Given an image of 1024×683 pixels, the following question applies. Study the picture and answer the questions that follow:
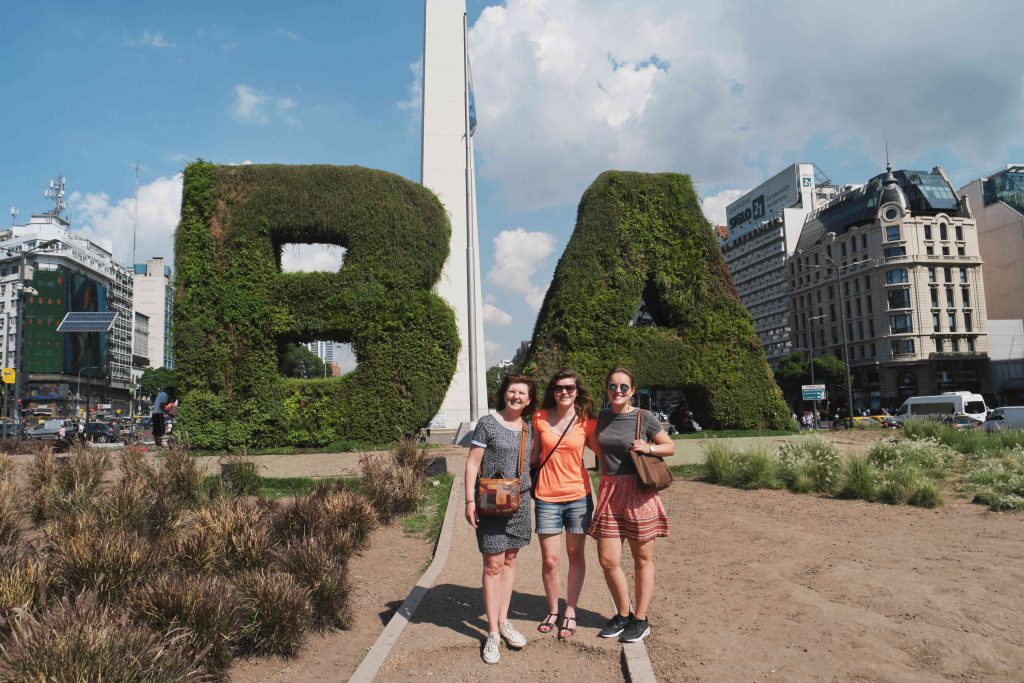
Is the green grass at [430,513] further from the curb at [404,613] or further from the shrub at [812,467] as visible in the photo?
the shrub at [812,467]

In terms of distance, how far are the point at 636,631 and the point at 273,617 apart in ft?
8.50

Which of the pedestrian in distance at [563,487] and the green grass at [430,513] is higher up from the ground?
the pedestrian in distance at [563,487]

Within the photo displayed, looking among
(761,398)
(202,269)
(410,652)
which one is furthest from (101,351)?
(410,652)

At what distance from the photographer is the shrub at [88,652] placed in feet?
10.1

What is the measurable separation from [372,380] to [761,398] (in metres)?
10.5

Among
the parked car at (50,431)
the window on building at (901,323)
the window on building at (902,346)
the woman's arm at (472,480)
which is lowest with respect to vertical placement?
the parked car at (50,431)

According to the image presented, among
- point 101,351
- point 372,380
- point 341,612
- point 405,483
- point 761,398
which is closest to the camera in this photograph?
point 341,612

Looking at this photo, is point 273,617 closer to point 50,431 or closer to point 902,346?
point 50,431

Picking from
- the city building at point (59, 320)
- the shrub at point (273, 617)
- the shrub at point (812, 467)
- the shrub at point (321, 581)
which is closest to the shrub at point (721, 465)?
the shrub at point (812, 467)

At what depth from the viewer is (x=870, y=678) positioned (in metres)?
3.77

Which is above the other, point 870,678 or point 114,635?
point 114,635

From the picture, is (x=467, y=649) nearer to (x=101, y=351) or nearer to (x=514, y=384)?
(x=514, y=384)

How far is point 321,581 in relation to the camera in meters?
5.14

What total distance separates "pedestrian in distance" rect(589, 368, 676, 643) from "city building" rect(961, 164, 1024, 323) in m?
85.3
